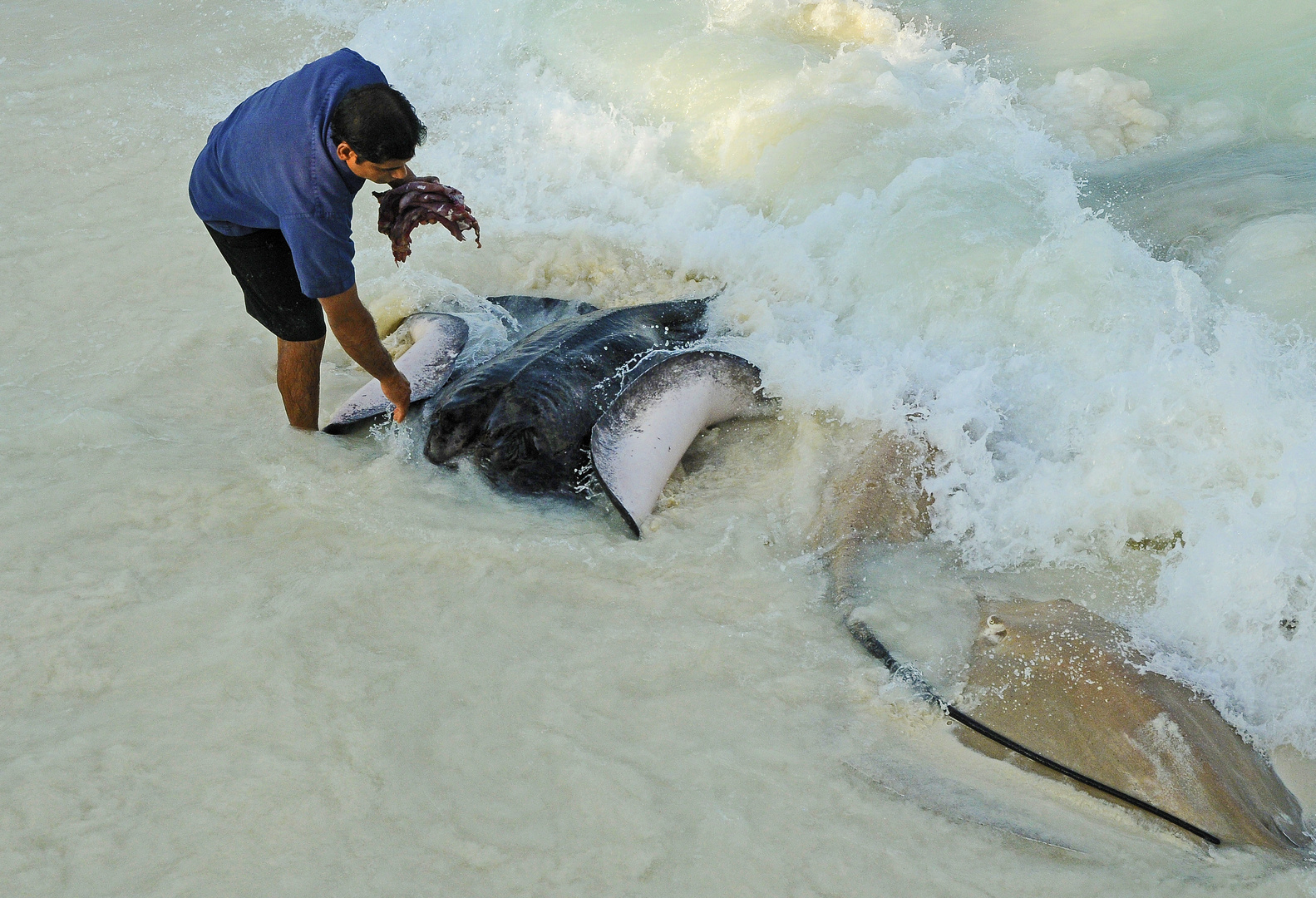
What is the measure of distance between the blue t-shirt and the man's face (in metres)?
0.04

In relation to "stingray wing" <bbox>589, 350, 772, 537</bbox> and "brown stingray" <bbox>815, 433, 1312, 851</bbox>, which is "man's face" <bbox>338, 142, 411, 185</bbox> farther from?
"brown stingray" <bbox>815, 433, 1312, 851</bbox>

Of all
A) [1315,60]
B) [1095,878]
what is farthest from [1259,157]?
[1095,878]

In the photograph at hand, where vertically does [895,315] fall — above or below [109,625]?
above

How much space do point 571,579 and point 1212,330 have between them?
326 cm

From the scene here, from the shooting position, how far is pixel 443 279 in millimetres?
5055

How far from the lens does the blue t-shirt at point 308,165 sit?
113 inches

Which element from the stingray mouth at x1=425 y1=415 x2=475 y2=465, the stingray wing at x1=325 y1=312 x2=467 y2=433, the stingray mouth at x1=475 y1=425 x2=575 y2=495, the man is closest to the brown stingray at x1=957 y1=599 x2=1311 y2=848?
the stingray mouth at x1=475 y1=425 x2=575 y2=495

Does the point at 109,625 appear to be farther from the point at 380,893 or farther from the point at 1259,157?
the point at 1259,157

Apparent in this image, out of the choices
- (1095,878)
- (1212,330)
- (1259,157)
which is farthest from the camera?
(1259,157)

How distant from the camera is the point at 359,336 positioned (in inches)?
124

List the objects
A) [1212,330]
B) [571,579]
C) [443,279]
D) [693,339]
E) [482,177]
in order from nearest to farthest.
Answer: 1. [571,579]
2. [1212,330]
3. [693,339]
4. [443,279]
5. [482,177]

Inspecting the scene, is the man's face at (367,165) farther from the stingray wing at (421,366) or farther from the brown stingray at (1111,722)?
the brown stingray at (1111,722)

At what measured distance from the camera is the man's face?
112 inches

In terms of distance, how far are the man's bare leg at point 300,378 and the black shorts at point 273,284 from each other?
1.7 inches
